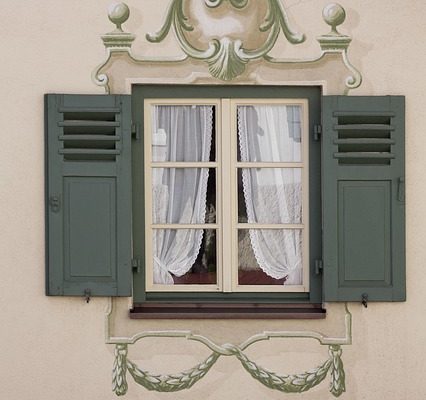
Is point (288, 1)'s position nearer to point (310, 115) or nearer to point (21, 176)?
point (310, 115)

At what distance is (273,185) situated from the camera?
8.03m

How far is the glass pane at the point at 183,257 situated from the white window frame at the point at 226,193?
38 millimetres

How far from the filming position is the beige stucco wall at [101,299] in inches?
308

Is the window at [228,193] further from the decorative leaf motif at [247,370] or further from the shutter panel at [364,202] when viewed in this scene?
the decorative leaf motif at [247,370]

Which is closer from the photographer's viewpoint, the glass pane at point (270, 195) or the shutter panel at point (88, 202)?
the shutter panel at point (88, 202)

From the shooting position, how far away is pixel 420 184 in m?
7.83

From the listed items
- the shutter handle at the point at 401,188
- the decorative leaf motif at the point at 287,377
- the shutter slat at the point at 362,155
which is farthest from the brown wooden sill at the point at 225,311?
the shutter slat at the point at 362,155

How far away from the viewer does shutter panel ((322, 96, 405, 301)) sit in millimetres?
7770

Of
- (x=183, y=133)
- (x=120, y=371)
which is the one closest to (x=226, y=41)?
(x=183, y=133)

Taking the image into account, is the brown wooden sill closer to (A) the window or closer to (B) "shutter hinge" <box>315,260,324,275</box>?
(A) the window

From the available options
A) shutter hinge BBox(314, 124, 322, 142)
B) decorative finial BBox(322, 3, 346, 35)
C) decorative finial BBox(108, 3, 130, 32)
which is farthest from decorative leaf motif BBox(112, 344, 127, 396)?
decorative finial BBox(322, 3, 346, 35)

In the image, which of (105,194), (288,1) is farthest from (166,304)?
(288,1)

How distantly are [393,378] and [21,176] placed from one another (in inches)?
112

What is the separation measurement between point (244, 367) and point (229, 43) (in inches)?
86.0
